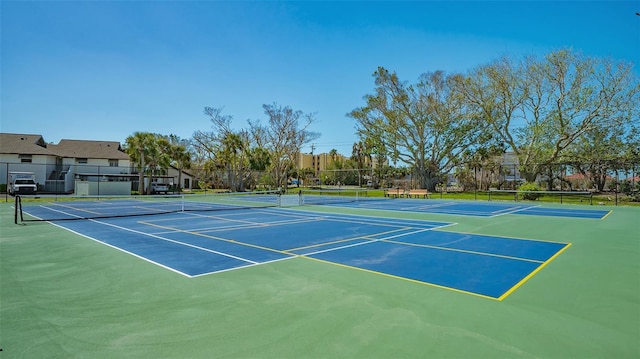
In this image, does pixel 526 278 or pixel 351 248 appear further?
pixel 351 248

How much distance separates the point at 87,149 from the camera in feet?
155

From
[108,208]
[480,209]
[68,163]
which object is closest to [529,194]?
[480,209]

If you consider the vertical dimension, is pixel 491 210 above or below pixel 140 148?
below

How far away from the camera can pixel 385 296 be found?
198 inches

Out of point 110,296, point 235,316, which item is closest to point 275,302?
point 235,316

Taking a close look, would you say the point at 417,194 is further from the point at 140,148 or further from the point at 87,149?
the point at 87,149

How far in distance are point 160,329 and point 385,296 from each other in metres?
2.92

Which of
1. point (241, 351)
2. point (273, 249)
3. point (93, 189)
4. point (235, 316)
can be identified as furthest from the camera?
point (93, 189)

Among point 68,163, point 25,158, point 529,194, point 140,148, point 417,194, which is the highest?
point 140,148

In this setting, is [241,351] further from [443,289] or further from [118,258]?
[118,258]

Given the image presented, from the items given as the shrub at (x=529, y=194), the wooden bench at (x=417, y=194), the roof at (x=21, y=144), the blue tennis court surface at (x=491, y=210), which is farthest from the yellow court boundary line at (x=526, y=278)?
the roof at (x=21, y=144)

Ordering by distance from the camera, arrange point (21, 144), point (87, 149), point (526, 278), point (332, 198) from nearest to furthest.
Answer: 1. point (526, 278)
2. point (332, 198)
3. point (21, 144)
4. point (87, 149)

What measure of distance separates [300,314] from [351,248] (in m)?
4.52

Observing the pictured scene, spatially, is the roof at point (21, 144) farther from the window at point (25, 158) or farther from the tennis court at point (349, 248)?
the tennis court at point (349, 248)
